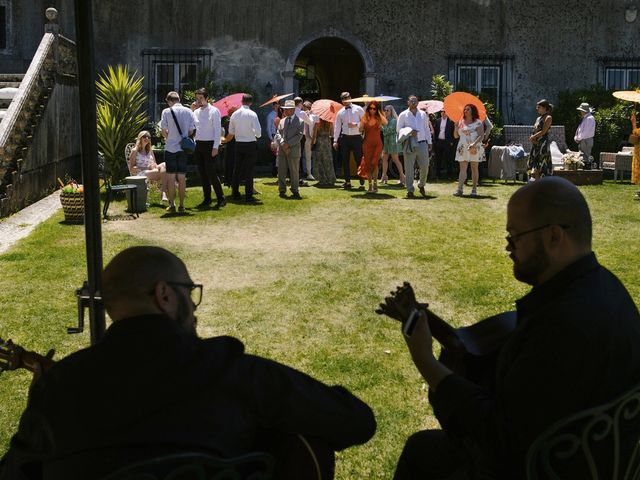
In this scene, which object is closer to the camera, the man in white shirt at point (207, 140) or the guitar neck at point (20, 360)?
the guitar neck at point (20, 360)

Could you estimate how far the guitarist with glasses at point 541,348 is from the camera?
2.26 metres

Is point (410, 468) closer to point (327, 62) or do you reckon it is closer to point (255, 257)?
point (255, 257)

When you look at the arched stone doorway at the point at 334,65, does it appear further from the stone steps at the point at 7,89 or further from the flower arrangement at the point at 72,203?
the flower arrangement at the point at 72,203

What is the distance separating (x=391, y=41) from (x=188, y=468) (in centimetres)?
2058

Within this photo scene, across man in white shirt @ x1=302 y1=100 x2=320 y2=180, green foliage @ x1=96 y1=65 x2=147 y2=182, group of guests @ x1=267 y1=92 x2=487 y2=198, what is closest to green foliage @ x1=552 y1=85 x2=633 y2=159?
group of guests @ x1=267 y1=92 x2=487 y2=198

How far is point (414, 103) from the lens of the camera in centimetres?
1513

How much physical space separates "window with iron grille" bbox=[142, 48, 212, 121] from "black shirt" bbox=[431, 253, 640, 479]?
19627 mm

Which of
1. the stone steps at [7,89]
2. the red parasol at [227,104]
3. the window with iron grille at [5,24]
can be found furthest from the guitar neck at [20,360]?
the window with iron grille at [5,24]

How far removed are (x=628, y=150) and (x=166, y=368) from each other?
63.9ft

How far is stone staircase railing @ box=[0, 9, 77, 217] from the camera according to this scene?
40.8 feet

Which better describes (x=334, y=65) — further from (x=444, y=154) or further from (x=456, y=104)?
(x=456, y=104)

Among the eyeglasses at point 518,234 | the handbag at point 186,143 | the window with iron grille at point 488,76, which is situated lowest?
the eyeglasses at point 518,234

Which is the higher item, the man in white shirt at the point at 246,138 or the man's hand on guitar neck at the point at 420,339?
the man in white shirt at the point at 246,138

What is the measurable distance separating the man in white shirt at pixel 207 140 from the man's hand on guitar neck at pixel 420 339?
10.9 metres
